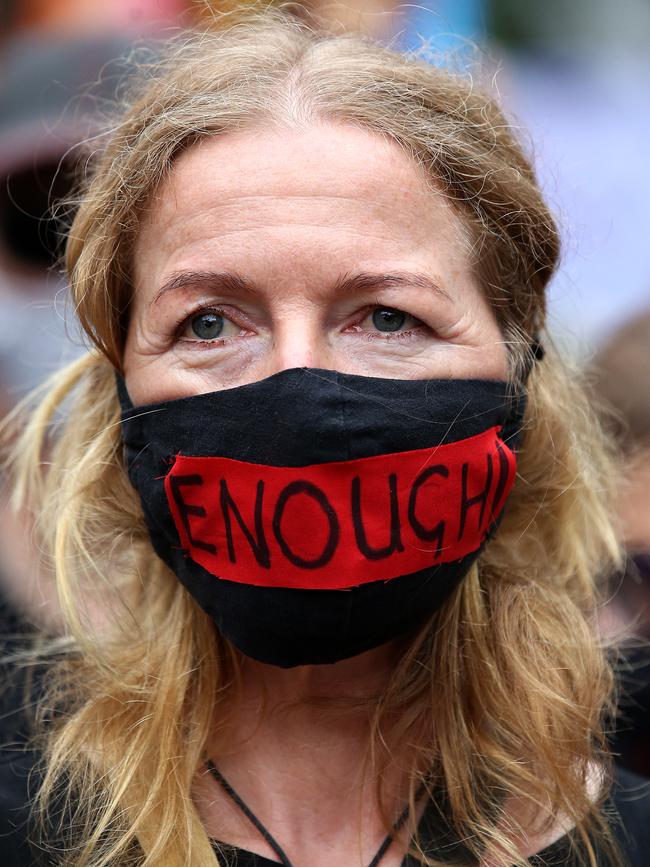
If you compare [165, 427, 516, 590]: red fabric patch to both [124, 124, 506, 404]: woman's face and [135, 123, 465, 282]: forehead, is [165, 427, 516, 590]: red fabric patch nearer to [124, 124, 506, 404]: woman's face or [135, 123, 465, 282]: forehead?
[124, 124, 506, 404]: woman's face

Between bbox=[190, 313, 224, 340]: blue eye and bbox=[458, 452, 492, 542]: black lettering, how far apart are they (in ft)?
1.65

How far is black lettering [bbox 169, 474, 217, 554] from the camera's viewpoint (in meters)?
1.78

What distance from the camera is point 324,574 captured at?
5.55ft

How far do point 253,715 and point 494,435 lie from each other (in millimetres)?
697

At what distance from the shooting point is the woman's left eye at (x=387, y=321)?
182 cm

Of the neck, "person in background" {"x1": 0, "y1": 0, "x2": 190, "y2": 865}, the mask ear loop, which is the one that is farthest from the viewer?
"person in background" {"x1": 0, "y1": 0, "x2": 190, "y2": 865}

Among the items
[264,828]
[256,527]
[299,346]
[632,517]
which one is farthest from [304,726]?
Answer: [632,517]

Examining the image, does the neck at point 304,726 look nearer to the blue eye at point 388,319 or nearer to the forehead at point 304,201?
the blue eye at point 388,319

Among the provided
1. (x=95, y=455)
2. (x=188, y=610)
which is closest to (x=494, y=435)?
(x=188, y=610)

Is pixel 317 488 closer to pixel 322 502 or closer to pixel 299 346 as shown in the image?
pixel 322 502

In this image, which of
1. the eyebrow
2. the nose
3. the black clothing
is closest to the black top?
the black clothing

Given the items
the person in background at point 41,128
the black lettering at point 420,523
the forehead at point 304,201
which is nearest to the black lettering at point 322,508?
the black lettering at point 420,523

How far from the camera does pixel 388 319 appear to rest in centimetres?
183

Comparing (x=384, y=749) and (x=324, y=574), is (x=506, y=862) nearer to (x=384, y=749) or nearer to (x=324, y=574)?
(x=384, y=749)
